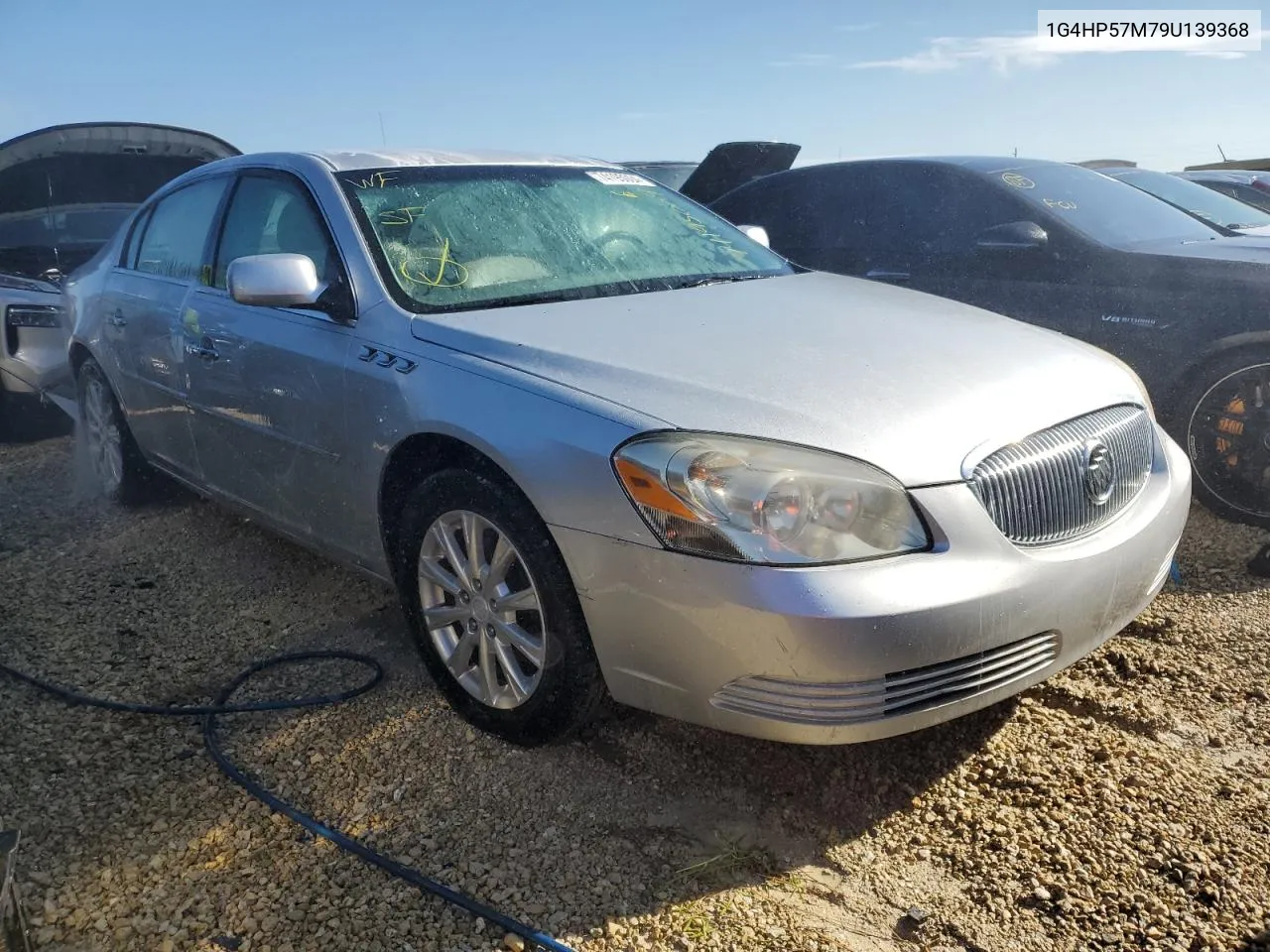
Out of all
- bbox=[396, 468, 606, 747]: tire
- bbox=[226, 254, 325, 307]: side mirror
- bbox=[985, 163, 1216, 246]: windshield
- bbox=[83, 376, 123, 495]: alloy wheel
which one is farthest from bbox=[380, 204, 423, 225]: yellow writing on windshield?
bbox=[985, 163, 1216, 246]: windshield

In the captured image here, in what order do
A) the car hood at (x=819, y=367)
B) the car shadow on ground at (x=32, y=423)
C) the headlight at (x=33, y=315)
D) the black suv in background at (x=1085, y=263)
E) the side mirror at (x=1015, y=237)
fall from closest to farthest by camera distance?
the car hood at (x=819, y=367), the black suv in background at (x=1085, y=263), the side mirror at (x=1015, y=237), the headlight at (x=33, y=315), the car shadow on ground at (x=32, y=423)

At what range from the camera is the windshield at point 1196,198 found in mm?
6162

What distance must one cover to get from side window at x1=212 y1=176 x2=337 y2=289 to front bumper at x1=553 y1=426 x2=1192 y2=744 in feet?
5.04

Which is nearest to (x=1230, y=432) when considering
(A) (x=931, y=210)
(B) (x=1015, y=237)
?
(B) (x=1015, y=237)

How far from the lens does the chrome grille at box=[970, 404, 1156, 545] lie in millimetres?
2404

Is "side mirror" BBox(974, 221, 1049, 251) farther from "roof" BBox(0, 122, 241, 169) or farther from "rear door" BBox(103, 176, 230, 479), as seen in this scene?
"roof" BBox(0, 122, 241, 169)

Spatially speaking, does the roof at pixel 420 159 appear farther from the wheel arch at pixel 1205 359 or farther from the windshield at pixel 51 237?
the windshield at pixel 51 237

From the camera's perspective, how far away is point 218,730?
9.97ft

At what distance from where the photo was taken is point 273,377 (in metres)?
3.46

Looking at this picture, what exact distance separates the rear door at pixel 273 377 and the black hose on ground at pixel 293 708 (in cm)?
47

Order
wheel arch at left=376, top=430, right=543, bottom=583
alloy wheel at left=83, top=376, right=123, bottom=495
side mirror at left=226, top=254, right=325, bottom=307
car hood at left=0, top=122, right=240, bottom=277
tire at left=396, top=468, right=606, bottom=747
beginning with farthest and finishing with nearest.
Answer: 1. car hood at left=0, top=122, right=240, bottom=277
2. alloy wheel at left=83, top=376, right=123, bottom=495
3. side mirror at left=226, top=254, right=325, bottom=307
4. wheel arch at left=376, top=430, right=543, bottom=583
5. tire at left=396, top=468, right=606, bottom=747

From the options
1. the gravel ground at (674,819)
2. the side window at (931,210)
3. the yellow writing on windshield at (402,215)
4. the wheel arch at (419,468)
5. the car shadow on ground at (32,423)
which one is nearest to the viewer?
the gravel ground at (674,819)

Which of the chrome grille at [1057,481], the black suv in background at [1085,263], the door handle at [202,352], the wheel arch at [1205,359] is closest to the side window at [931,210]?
the black suv in background at [1085,263]

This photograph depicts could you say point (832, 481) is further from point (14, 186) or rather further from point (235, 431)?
point (14, 186)
